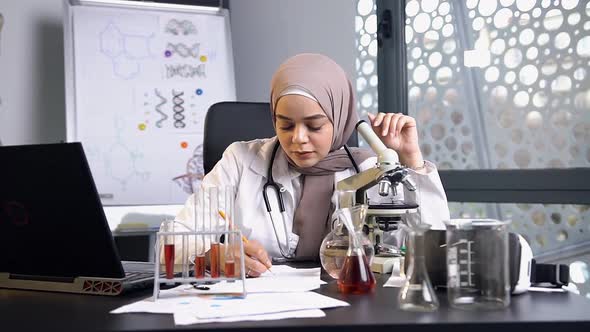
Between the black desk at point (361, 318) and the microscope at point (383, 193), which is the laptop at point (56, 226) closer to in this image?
the black desk at point (361, 318)

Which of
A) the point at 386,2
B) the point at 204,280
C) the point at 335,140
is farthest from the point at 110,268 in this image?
the point at 386,2

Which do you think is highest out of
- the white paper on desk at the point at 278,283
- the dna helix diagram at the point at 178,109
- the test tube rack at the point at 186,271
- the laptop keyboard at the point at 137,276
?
the dna helix diagram at the point at 178,109

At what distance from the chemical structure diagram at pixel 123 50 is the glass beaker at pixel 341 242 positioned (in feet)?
6.46

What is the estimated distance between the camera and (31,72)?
297 centimetres

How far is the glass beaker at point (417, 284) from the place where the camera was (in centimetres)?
92

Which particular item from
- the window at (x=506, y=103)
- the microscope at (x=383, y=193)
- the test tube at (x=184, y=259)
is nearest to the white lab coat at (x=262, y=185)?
the microscope at (x=383, y=193)

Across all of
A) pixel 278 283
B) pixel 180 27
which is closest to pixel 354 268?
pixel 278 283

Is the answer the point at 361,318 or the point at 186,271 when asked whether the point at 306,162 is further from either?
the point at 361,318

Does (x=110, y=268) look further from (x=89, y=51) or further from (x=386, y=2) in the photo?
(x=386, y=2)

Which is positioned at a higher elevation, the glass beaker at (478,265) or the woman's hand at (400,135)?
the woman's hand at (400,135)

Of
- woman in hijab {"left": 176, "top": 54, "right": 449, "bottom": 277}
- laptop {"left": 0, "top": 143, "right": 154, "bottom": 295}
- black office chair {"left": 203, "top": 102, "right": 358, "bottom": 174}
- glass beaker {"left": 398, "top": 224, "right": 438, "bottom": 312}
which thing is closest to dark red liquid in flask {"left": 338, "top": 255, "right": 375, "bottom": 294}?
glass beaker {"left": 398, "top": 224, "right": 438, "bottom": 312}

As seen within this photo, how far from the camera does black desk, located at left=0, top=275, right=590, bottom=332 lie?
83cm

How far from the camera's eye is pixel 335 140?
69.7 inches

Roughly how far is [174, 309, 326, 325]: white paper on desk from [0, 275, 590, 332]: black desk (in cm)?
1
